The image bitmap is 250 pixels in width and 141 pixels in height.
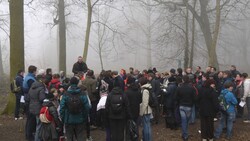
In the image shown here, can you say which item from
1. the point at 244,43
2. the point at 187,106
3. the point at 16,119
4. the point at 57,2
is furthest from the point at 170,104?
the point at 244,43

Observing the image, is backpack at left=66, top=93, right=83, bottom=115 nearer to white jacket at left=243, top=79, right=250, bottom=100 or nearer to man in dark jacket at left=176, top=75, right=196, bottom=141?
man in dark jacket at left=176, top=75, right=196, bottom=141

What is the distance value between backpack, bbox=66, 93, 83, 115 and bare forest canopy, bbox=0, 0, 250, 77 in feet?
18.8

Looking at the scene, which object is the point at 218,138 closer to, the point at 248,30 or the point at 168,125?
the point at 168,125

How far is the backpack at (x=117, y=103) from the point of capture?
7.43 m

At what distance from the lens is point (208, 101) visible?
8812 millimetres

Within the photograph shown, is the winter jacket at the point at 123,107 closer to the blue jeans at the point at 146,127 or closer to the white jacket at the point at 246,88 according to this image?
the blue jeans at the point at 146,127

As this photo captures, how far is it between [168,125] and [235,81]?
341 cm

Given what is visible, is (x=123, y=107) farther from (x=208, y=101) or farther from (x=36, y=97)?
(x=208, y=101)

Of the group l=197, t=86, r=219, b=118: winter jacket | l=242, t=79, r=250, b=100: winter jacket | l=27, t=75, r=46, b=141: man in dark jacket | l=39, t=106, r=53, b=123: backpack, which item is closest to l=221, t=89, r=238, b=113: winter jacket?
l=197, t=86, r=219, b=118: winter jacket

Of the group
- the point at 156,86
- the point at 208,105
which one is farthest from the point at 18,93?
the point at 208,105

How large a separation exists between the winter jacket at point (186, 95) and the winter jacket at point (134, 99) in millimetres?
1737

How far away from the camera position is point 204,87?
350 inches

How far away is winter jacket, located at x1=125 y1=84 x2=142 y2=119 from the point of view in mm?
7879


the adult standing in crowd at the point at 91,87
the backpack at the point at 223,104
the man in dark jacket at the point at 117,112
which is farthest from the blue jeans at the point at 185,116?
the adult standing in crowd at the point at 91,87
